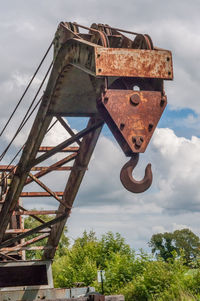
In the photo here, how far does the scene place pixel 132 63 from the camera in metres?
7.44

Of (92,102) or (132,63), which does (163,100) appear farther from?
(92,102)

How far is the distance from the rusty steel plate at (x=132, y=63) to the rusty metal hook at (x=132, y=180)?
135 cm

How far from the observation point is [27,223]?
57406 millimetres

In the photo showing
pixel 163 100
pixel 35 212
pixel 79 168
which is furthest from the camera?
pixel 35 212

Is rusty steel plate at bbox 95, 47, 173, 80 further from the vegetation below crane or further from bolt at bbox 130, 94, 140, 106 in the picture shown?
the vegetation below crane

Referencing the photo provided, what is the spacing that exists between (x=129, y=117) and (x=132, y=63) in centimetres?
87

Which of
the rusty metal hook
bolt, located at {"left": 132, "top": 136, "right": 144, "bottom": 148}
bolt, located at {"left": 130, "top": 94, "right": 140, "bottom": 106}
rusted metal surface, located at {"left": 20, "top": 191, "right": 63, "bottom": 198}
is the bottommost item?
the rusty metal hook

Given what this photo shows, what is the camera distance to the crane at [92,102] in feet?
23.4

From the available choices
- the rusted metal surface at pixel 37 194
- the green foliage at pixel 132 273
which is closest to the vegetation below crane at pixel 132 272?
the green foliage at pixel 132 273

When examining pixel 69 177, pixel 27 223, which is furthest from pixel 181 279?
pixel 27 223

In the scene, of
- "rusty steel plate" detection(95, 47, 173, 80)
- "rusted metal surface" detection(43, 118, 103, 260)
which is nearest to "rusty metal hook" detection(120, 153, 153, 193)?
"rusty steel plate" detection(95, 47, 173, 80)

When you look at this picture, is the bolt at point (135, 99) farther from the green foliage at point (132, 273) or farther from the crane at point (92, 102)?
the green foliage at point (132, 273)

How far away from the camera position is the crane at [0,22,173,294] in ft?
23.4

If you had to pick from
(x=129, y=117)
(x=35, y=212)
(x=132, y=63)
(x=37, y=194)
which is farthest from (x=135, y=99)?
(x=37, y=194)
